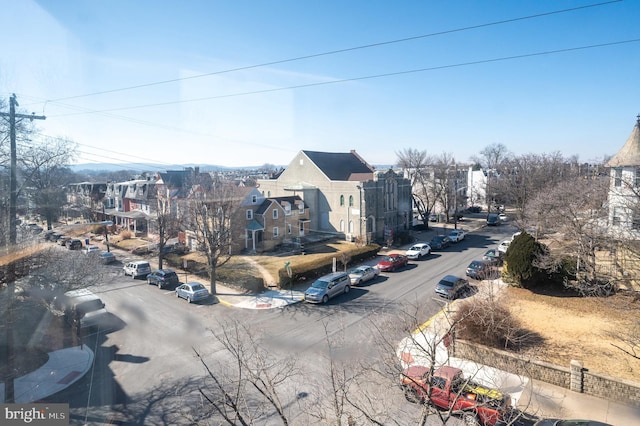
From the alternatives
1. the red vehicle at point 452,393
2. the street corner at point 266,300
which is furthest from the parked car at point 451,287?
the red vehicle at point 452,393

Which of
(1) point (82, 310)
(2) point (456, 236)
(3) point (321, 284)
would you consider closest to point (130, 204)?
(1) point (82, 310)

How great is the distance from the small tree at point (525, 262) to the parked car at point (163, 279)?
21.8 metres

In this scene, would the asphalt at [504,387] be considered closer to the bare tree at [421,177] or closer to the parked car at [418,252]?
the parked car at [418,252]

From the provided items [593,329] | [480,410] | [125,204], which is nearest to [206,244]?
[480,410]

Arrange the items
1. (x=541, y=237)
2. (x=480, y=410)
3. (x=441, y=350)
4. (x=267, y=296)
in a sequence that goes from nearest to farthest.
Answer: (x=480, y=410), (x=441, y=350), (x=267, y=296), (x=541, y=237)

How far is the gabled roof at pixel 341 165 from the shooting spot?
1596 inches

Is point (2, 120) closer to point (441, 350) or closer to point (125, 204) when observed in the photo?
point (441, 350)

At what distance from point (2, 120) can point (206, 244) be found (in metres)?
12.3

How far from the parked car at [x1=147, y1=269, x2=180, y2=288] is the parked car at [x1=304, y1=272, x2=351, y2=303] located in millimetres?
9879

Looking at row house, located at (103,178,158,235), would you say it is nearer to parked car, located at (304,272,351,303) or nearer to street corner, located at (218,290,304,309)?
street corner, located at (218,290,304,309)

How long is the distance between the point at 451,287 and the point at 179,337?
1479 cm

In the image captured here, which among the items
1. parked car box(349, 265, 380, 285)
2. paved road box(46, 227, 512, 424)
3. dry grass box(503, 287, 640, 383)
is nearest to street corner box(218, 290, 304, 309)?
paved road box(46, 227, 512, 424)

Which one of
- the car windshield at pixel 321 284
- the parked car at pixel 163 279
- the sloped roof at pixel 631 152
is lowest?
the parked car at pixel 163 279

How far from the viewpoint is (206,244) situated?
23.0 metres
